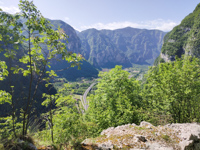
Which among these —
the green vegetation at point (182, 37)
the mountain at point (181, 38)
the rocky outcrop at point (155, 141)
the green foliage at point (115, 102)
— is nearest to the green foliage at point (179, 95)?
the green foliage at point (115, 102)

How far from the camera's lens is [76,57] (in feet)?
20.7

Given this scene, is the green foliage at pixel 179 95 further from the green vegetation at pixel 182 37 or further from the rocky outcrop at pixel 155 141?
the green vegetation at pixel 182 37

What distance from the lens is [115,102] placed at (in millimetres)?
15031

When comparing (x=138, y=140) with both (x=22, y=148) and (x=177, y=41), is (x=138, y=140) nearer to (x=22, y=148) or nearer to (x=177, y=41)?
(x=22, y=148)

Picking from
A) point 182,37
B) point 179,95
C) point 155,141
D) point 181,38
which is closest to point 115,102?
point 155,141

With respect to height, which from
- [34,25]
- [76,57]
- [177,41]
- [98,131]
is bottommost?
[98,131]

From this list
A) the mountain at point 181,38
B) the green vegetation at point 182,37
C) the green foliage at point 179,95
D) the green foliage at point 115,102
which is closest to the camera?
the green foliage at point 115,102

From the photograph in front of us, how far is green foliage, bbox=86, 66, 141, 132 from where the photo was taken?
45.0 feet

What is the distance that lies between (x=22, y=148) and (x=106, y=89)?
11554 mm

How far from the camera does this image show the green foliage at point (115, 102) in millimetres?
13712

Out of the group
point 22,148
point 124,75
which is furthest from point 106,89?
point 22,148

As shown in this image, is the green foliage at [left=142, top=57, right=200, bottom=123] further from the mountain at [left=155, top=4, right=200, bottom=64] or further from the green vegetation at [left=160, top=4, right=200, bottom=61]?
the green vegetation at [left=160, top=4, right=200, bottom=61]

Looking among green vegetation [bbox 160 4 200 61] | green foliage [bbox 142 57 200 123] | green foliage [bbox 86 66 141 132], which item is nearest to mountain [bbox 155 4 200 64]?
green vegetation [bbox 160 4 200 61]

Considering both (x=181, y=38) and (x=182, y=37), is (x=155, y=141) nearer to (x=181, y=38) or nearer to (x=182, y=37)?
(x=181, y=38)
